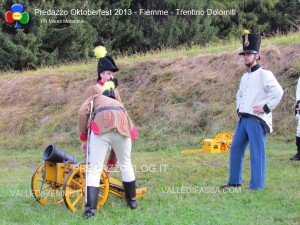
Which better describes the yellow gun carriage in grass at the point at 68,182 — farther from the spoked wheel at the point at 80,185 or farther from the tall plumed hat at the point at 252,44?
the tall plumed hat at the point at 252,44

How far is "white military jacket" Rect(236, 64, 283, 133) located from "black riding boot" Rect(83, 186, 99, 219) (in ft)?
7.55

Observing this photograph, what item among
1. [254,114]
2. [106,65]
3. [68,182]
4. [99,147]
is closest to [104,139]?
[99,147]

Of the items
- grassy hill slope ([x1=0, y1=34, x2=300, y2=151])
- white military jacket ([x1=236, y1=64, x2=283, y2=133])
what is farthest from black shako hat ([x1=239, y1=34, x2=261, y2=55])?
grassy hill slope ([x1=0, y1=34, x2=300, y2=151])

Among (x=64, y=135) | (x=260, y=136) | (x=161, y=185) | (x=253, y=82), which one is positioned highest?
(x=253, y=82)

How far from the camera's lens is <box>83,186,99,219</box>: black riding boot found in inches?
197

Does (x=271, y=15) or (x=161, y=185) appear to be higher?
(x=271, y=15)

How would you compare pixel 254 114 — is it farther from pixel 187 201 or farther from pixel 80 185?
pixel 80 185

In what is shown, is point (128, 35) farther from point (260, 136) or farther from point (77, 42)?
point (260, 136)

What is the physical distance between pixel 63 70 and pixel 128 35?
9.60 meters

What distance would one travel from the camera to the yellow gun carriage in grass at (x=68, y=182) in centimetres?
527

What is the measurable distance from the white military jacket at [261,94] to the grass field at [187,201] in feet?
3.09

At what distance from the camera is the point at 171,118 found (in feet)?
A: 44.4

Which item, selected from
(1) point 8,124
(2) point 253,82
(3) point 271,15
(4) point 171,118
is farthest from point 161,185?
(3) point 271,15

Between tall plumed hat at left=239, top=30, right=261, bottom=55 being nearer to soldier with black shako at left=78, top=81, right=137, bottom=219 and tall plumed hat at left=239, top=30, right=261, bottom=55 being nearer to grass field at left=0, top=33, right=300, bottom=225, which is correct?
grass field at left=0, top=33, right=300, bottom=225
